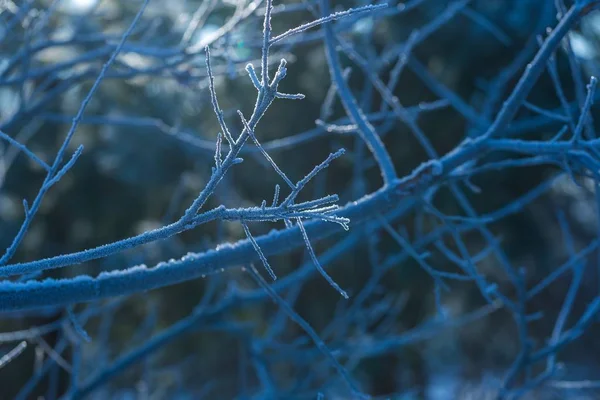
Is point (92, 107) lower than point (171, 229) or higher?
lower

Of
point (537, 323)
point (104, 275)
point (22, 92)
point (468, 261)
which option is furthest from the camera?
point (537, 323)

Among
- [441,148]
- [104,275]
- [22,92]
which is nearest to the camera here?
[104,275]

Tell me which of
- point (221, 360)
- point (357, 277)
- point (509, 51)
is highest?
point (509, 51)

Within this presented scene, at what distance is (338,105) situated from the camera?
650 centimetres

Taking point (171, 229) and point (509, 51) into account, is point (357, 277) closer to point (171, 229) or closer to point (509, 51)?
point (509, 51)

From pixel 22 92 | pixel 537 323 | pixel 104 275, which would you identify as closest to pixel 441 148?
pixel 537 323

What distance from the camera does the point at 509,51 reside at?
261 inches

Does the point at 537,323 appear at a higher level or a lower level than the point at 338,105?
lower

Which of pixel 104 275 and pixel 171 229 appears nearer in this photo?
pixel 171 229

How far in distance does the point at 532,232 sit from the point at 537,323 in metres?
1.68

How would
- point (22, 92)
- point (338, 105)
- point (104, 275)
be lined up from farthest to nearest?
point (338, 105)
point (22, 92)
point (104, 275)

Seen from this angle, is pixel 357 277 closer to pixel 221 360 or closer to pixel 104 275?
pixel 221 360

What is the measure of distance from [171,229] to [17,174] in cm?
822

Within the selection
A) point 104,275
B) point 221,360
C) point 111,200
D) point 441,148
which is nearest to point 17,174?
point 111,200
